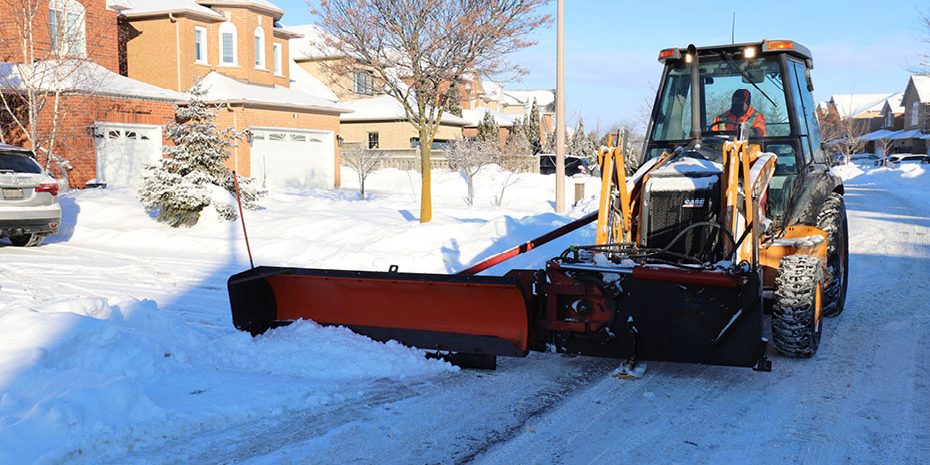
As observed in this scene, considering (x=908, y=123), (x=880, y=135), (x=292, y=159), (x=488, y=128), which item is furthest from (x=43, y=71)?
(x=880, y=135)

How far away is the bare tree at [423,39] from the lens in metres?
14.1

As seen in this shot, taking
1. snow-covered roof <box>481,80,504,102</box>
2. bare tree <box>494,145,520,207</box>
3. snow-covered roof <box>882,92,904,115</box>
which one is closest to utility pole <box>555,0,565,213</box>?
snow-covered roof <box>481,80,504,102</box>

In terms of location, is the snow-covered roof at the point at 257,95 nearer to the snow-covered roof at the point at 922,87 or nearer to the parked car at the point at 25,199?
the parked car at the point at 25,199

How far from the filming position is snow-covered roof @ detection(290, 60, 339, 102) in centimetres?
3441

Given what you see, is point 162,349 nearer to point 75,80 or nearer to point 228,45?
point 75,80

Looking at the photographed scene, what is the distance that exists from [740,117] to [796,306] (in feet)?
7.64

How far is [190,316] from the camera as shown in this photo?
26.5ft

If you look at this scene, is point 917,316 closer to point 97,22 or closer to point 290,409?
point 290,409

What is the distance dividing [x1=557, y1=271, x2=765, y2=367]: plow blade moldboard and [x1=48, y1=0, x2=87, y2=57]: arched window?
58.1 feet

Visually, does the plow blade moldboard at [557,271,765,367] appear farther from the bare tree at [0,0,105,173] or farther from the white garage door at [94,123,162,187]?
the white garage door at [94,123,162,187]

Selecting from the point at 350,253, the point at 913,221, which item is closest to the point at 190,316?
the point at 350,253

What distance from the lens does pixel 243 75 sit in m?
29.2

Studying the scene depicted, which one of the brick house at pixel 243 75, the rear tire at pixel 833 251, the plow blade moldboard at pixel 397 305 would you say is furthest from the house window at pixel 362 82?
the rear tire at pixel 833 251

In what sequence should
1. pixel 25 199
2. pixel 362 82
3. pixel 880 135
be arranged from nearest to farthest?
pixel 25 199 → pixel 362 82 → pixel 880 135
